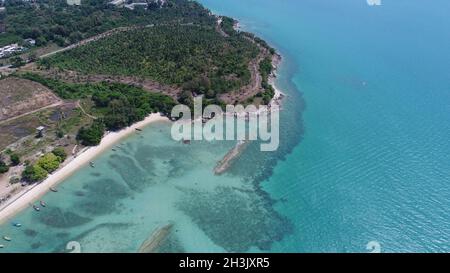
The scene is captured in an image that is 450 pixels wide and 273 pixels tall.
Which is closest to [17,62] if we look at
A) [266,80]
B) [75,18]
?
[75,18]

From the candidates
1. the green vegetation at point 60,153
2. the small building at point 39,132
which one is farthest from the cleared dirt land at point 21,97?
the green vegetation at point 60,153

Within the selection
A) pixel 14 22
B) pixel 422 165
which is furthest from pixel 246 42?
pixel 14 22

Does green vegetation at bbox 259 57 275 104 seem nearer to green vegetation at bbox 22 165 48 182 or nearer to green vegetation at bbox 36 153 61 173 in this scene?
green vegetation at bbox 36 153 61 173

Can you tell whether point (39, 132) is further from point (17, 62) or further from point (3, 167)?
point (17, 62)

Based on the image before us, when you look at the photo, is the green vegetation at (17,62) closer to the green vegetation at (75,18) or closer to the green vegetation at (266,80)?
the green vegetation at (75,18)

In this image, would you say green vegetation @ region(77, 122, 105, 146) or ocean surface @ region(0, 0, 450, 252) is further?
green vegetation @ region(77, 122, 105, 146)

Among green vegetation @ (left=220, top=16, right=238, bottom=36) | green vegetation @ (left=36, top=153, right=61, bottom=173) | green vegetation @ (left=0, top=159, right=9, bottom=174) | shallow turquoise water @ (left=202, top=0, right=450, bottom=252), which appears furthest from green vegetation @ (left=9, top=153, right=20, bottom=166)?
green vegetation @ (left=220, top=16, right=238, bottom=36)
